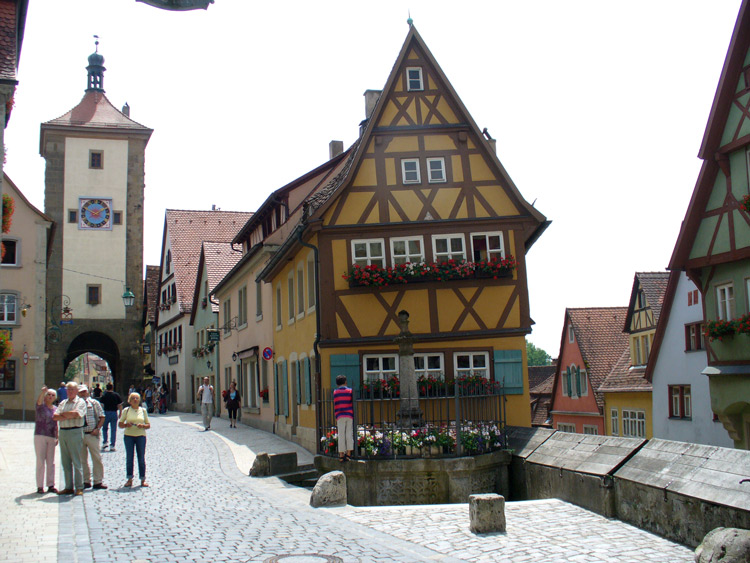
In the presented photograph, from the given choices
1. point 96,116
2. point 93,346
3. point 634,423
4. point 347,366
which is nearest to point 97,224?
point 96,116

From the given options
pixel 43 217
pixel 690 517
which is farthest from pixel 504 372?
pixel 43 217

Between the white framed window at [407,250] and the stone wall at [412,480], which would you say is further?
the white framed window at [407,250]

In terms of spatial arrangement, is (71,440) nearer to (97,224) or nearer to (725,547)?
(725,547)

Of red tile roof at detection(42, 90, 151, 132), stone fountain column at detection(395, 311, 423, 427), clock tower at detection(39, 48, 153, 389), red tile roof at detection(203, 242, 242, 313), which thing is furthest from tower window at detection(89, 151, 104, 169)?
stone fountain column at detection(395, 311, 423, 427)

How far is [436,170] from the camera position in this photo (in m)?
20.5

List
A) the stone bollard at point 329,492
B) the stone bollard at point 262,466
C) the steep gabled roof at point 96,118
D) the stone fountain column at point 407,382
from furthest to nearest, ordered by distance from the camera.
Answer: the steep gabled roof at point 96,118, the stone fountain column at point 407,382, the stone bollard at point 262,466, the stone bollard at point 329,492

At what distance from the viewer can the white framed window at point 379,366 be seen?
19.2 m

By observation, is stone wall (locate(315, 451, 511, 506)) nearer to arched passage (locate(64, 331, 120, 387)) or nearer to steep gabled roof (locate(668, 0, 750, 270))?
steep gabled roof (locate(668, 0, 750, 270))

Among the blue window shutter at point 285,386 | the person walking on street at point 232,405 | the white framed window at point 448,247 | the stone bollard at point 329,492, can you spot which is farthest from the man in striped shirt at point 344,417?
the person walking on street at point 232,405

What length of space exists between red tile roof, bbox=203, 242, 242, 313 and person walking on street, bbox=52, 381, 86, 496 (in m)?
23.8

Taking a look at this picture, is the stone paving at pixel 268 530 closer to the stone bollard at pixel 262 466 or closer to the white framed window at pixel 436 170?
the stone bollard at pixel 262 466

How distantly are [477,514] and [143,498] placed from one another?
17.8 feet

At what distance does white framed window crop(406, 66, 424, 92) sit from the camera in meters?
20.6

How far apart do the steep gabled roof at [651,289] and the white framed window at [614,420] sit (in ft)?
11.9
